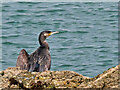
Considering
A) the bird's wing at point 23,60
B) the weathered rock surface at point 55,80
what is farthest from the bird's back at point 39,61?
the weathered rock surface at point 55,80

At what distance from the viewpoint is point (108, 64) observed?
15.5m

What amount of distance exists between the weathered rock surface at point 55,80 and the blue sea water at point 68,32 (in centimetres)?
585

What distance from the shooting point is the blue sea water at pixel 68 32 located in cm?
1580

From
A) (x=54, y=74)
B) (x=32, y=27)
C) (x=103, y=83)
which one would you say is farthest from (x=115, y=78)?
(x=32, y=27)

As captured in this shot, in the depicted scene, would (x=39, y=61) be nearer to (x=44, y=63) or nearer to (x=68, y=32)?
(x=44, y=63)

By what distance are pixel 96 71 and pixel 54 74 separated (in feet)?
20.9

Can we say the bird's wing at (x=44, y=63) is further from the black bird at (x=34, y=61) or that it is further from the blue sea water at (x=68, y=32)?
the blue sea water at (x=68, y=32)

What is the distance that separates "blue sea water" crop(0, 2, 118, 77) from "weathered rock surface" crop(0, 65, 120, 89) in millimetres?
5851

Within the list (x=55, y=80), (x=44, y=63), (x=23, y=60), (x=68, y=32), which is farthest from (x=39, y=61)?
(x=68, y=32)

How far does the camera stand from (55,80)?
7672 mm

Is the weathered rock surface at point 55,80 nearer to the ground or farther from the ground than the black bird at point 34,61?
farther from the ground

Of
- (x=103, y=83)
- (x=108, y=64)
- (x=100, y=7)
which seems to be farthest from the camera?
(x=100, y=7)

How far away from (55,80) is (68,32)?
43.6 ft

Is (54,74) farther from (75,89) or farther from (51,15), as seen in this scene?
(51,15)
